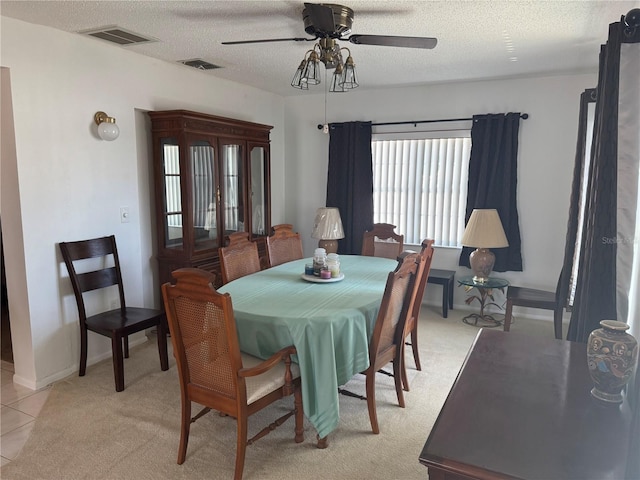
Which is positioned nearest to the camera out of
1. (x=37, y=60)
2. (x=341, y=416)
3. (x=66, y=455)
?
(x=66, y=455)

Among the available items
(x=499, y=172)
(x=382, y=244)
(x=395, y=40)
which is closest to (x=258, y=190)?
(x=382, y=244)

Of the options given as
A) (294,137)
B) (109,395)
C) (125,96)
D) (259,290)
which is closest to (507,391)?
(259,290)

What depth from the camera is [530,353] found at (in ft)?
5.60

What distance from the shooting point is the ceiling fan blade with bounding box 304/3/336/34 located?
225 centimetres

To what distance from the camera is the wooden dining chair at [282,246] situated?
385 centimetres

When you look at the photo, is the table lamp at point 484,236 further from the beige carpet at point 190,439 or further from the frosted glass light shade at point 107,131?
the frosted glass light shade at point 107,131

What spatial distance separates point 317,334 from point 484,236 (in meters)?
2.50

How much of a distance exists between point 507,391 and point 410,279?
1284mm

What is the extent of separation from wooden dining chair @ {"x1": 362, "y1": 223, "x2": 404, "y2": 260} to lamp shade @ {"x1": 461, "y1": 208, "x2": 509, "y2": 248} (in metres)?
0.71

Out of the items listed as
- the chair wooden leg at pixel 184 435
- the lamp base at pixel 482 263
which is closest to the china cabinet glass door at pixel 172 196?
the chair wooden leg at pixel 184 435

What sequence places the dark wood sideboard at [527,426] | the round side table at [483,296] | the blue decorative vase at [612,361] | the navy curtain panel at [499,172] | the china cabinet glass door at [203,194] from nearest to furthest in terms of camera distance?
the dark wood sideboard at [527,426]
the blue decorative vase at [612,361]
the china cabinet glass door at [203,194]
the round side table at [483,296]
the navy curtain panel at [499,172]

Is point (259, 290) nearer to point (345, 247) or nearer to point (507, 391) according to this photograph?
point (507, 391)

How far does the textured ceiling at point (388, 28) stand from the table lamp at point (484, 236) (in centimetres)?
135

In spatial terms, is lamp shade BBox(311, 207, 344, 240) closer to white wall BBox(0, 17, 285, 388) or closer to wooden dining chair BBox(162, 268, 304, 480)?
white wall BBox(0, 17, 285, 388)
